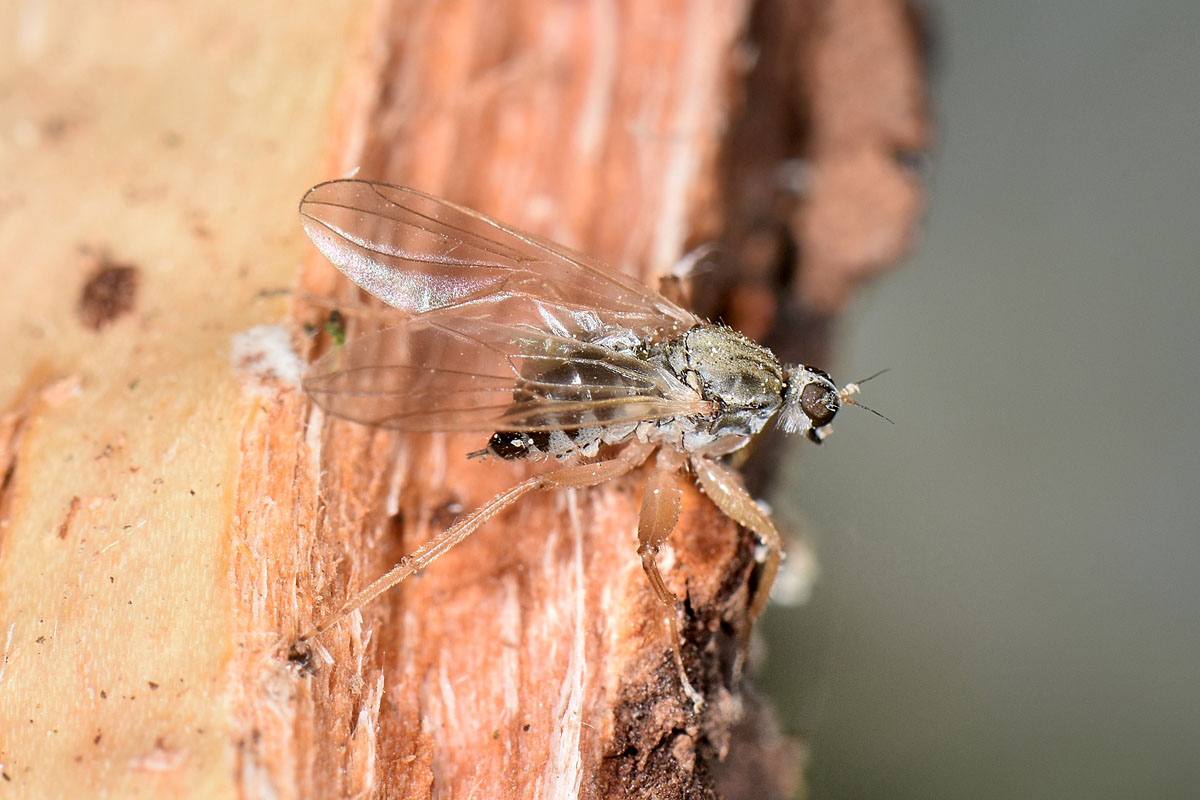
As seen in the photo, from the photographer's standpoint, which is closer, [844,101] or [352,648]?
[352,648]

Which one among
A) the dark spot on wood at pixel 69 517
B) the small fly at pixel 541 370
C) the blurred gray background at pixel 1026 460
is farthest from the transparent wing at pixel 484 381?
the blurred gray background at pixel 1026 460

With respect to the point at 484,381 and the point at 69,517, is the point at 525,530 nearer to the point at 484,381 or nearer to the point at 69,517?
the point at 484,381

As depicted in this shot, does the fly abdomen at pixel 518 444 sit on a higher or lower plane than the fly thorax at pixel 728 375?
lower

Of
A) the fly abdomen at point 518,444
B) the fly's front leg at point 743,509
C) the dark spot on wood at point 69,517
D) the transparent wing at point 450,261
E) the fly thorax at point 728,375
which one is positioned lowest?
the dark spot on wood at point 69,517

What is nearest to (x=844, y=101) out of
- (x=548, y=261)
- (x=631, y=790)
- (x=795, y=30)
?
(x=795, y=30)

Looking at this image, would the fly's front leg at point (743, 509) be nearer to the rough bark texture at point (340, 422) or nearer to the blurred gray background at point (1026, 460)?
the rough bark texture at point (340, 422)

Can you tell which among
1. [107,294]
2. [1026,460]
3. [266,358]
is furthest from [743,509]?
[107,294]

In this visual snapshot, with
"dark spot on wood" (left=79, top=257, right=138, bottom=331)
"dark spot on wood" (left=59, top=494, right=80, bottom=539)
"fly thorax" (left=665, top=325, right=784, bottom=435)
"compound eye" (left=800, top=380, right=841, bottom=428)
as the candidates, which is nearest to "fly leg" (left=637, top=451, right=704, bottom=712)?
"fly thorax" (left=665, top=325, right=784, bottom=435)

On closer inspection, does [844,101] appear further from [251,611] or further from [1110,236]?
[251,611]
